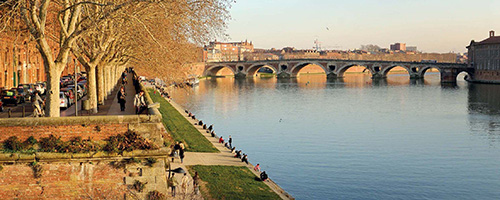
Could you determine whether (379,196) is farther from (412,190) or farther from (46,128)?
(46,128)

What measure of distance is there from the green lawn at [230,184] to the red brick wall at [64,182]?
9.90 meters

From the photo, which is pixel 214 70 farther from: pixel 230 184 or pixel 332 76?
pixel 230 184

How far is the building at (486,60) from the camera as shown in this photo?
122500 millimetres

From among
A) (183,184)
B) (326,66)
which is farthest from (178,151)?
(326,66)

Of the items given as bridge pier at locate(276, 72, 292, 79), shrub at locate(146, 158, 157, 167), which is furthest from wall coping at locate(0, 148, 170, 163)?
bridge pier at locate(276, 72, 292, 79)

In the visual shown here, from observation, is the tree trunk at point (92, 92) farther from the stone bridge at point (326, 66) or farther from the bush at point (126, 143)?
the stone bridge at point (326, 66)

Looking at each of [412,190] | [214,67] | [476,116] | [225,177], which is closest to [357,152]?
[412,190]

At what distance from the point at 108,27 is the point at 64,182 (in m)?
14.8

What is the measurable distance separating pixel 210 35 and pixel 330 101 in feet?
199

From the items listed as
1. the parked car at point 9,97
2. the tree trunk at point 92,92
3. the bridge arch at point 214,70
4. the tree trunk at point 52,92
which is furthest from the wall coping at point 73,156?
the bridge arch at point 214,70

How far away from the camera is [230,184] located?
2677cm

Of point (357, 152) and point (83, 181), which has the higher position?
point (83, 181)

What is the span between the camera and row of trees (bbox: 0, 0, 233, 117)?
1609 cm

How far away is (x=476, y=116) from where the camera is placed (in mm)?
62188
